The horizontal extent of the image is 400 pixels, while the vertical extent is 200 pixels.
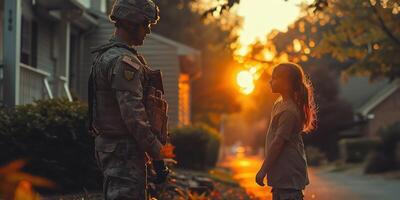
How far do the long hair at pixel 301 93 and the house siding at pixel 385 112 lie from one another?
123ft

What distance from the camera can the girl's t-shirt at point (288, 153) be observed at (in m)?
5.25

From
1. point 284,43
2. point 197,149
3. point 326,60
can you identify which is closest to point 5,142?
point 197,149

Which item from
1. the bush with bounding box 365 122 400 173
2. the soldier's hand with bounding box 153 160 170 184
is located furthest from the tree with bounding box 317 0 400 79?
the soldier's hand with bounding box 153 160 170 184

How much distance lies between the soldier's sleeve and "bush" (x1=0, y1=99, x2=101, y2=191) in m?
5.47

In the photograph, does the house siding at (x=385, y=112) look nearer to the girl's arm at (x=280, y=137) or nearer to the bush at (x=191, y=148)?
the bush at (x=191, y=148)

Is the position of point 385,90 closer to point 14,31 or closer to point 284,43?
point 284,43

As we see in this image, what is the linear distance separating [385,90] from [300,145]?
1537 inches

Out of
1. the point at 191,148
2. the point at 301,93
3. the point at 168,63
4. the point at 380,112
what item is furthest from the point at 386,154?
the point at 380,112

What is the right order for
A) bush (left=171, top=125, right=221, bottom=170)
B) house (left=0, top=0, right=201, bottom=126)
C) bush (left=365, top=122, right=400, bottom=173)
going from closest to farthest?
house (left=0, top=0, right=201, bottom=126) < bush (left=171, top=125, right=221, bottom=170) < bush (left=365, top=122, right=400, bottom=173)

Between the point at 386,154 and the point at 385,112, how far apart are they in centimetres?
1945

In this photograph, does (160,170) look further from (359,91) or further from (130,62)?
(359,91)

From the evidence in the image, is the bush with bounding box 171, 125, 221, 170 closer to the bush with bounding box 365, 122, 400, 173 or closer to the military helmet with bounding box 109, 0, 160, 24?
the bush with bounding box 365, 122, 400, 173

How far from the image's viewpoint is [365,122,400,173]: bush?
22844mm

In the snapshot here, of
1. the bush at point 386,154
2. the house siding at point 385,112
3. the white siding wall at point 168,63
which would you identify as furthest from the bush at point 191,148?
the house siding at point 385,112
